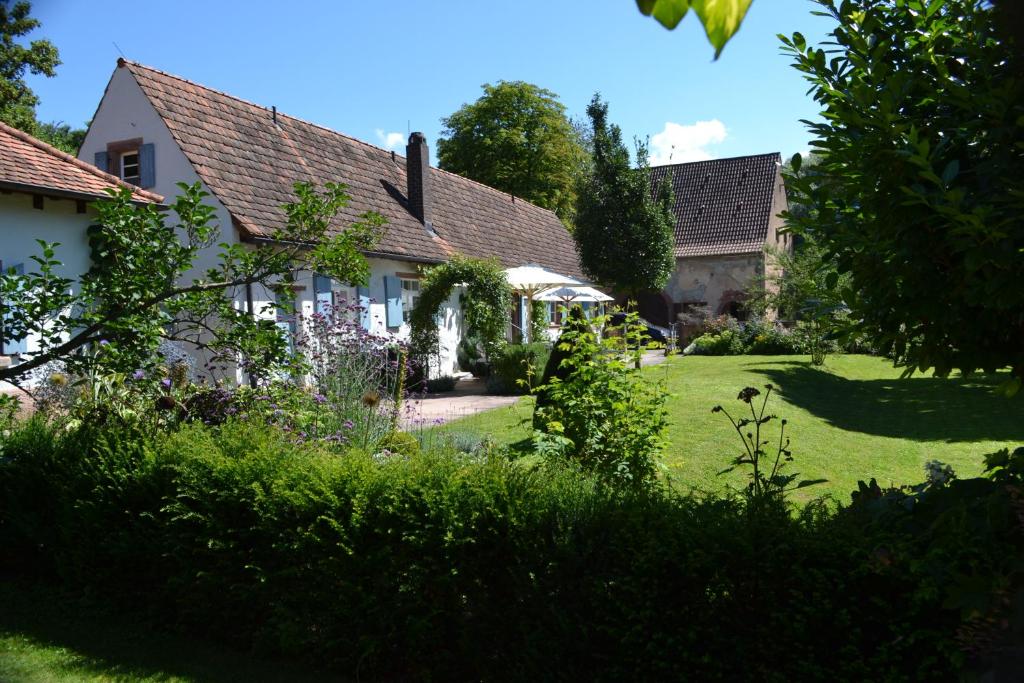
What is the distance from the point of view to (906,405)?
15.6m

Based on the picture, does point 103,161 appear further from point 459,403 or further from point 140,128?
point 459,403

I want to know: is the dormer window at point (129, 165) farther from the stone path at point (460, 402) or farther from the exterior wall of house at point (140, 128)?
the stone path at point (460, 402)

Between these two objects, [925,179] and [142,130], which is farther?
[142,130]

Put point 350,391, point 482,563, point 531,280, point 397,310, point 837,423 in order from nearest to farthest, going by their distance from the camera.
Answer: point 482,563 < point 350,391 < point 837,423 < point 397,310 < point 531,280

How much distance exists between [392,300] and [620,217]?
9.69 metres

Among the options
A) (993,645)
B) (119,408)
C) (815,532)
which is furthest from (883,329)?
(119,408)

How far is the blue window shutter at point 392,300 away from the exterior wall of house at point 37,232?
7.26m

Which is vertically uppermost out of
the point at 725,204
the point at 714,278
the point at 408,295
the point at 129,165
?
the point at 725,204

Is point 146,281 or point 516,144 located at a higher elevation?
point 516,144

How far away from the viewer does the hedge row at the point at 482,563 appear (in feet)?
11.0

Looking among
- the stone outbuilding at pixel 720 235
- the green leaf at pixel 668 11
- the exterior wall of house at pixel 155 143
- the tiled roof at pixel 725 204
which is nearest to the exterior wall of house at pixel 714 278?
the stone outbuilding at pixel 720 235

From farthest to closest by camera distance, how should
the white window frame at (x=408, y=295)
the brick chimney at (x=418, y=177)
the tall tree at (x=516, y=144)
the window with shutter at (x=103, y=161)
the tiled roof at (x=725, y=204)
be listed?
the tall tree at (x=516, y=144), the tiled roof at (x=725, y=204), the brick chimney at (x=418, y=177), the white window frame at (x=408, y=295), the window with shutter at (x=103, y=161)

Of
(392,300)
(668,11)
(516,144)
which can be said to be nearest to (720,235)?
(516,144)

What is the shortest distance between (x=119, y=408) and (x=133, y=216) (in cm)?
147
